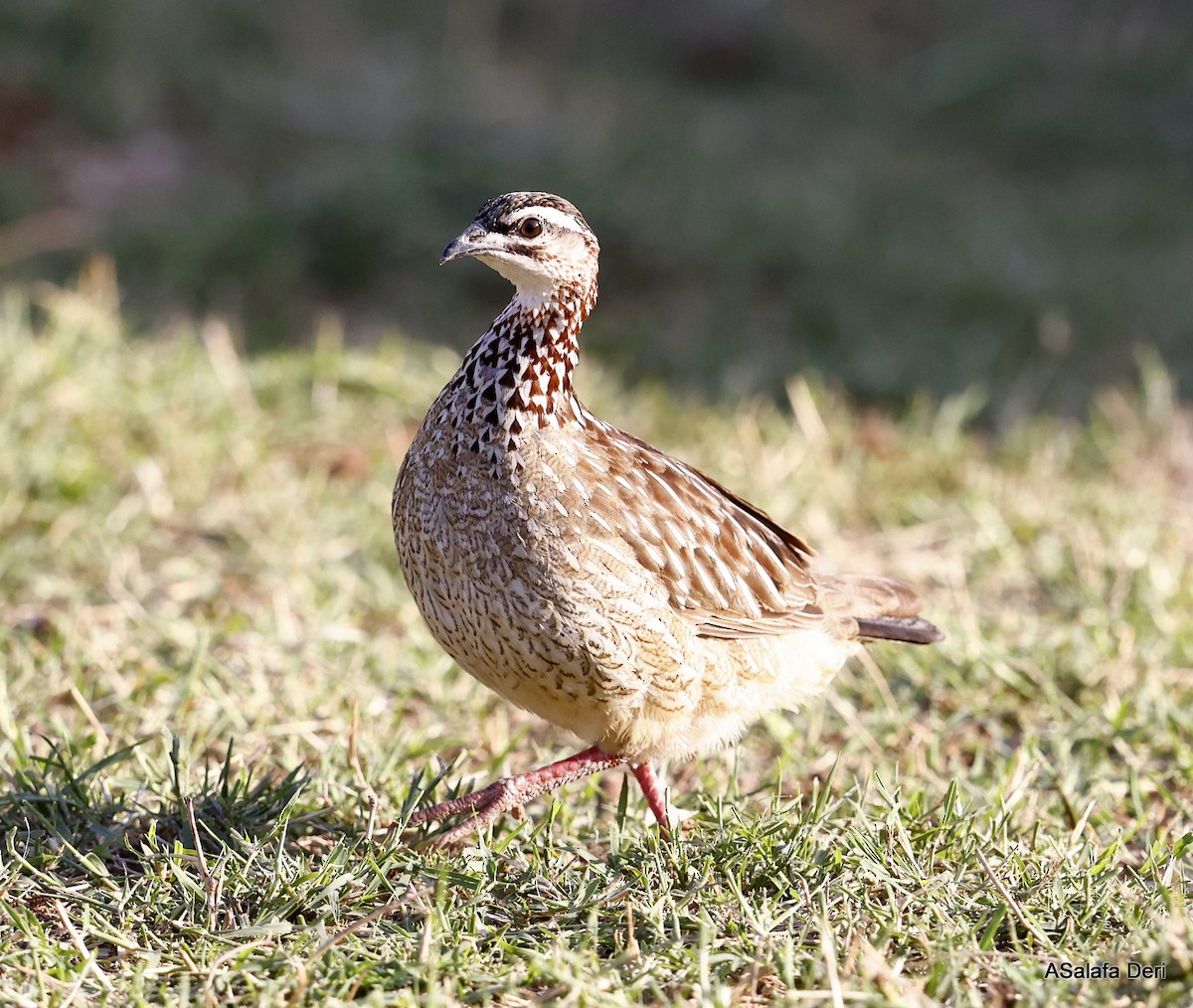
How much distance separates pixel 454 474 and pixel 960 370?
4478mm

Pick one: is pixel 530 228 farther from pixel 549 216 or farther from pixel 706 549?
pixel 706 549

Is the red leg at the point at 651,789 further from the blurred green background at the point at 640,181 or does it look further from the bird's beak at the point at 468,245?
the blurred green background at the point at 640,181

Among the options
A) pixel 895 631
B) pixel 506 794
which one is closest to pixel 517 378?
pixel 506 794

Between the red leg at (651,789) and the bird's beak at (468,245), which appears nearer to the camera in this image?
the bird's beak at (468,245)

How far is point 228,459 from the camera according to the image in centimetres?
580

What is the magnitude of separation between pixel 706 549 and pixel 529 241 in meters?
0.90

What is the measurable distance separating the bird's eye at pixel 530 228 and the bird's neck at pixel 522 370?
5.6 inches

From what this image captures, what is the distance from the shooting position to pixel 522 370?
3.52 metres

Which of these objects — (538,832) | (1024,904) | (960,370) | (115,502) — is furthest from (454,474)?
(960,370)

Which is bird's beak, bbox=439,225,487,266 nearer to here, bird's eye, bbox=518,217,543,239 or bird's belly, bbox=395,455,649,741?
bird's eye, bbox=518,217,543,239

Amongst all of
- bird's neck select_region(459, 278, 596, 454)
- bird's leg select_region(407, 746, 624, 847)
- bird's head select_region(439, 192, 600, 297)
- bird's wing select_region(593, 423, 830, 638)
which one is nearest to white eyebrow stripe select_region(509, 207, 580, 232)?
bird's head select_region(439, 192, 600, 297)

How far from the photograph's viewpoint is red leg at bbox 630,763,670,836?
3.63 meters

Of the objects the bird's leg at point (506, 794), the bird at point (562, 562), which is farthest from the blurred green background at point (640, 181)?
the bird's leg at point (506, 794)

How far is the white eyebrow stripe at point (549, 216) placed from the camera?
3480mm
